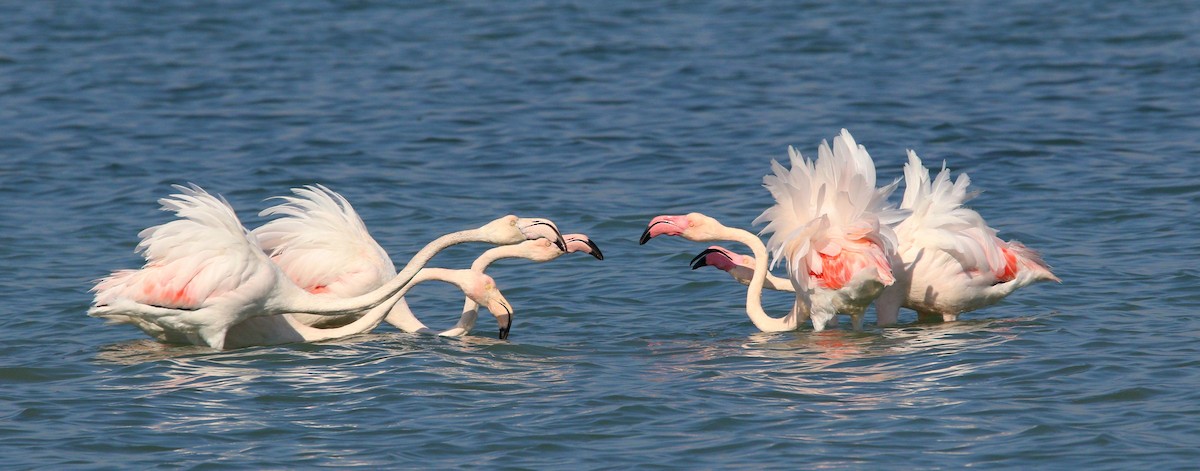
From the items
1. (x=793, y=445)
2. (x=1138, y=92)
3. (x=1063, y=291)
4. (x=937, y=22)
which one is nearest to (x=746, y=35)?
(x=937, y=22)

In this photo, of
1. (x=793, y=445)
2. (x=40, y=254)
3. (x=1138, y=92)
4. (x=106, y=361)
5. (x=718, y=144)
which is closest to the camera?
(x=793, y=445)

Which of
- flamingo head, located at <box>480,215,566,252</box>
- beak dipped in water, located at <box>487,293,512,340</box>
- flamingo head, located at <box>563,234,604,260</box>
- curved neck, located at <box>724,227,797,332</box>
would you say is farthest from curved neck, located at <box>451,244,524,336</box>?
curved neck, located at <box>724,227,797,332</box>

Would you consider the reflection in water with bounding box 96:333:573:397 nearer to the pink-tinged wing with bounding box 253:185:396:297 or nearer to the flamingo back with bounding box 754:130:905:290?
the pink-tinged wing with bounding box 253:185:396:297

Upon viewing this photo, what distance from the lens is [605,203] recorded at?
41.1ft

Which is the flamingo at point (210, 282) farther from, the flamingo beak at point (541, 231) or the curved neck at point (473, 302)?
the curved neck at point (473, 302)

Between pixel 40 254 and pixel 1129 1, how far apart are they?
15.6 meters

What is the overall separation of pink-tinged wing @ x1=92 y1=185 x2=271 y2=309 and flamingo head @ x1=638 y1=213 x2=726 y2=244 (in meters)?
2.19

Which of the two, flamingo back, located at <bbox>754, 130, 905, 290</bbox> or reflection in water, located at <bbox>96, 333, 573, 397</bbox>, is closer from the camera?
reflection in water, located at <bbox>96, 333, 573, 397</bbox>

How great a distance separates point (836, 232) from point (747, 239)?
2.02 ft

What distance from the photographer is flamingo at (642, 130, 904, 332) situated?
8.75 meters

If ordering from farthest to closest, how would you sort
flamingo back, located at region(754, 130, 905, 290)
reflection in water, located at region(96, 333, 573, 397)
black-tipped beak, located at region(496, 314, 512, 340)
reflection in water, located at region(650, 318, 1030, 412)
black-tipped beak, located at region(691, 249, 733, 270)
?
black-tipped beak, located at region(691, 249, 733, 270), flamingo back, located at region(754, 130, 905, 290), black-tipped beak, located at region(496, 314, 512, 340), reflection in water, located at region(96, 333, 573, 397), reflection in water, located at region(650, 318, 1030, 412)

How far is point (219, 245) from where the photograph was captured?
28.4 ft

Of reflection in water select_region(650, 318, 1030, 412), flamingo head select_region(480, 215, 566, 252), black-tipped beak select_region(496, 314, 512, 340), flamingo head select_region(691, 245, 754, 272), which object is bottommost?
reflection in water select_region(650, 318, 1030, 412)

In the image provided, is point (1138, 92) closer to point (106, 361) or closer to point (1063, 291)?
point (1063, 291)
